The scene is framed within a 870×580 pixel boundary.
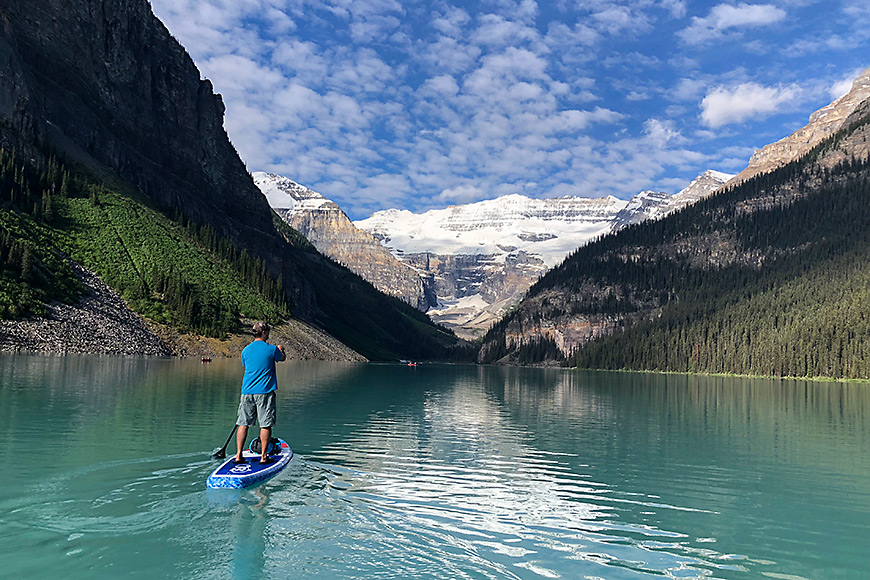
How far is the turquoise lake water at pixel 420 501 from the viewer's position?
570 inches

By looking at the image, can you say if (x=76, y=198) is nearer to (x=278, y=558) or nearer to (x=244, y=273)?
(x=244, y=273)

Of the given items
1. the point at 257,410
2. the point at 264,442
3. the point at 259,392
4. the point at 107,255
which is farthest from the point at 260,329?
Result: the point at 107,255

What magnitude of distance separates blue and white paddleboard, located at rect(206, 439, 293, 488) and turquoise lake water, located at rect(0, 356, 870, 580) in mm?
412

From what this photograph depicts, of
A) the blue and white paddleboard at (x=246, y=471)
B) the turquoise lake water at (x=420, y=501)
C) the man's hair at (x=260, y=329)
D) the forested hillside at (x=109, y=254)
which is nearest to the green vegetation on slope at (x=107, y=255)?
the forested hillside at (x=109, y=254)

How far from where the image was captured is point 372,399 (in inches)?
2498

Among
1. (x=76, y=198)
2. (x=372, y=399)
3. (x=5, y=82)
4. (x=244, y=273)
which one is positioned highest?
(x=5, y=82)

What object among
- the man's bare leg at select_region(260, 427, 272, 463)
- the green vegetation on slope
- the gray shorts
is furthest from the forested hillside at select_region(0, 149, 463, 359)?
the man's bare leg at select_region(260, 427, 272, 463)

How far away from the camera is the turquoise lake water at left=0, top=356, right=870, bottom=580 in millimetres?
14469

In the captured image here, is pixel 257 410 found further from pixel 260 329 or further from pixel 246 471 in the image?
pixel 260 329

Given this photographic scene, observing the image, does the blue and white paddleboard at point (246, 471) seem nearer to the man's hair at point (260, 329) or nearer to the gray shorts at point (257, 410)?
the gray shorts at point (257, 410)

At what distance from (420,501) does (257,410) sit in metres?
7.39

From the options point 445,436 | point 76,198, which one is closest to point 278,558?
point 445,436

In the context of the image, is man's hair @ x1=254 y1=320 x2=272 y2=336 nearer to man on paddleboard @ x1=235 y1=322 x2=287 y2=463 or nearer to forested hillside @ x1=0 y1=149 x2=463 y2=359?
man on paddleboard @ x1=235 y1=322 x2=287 y2=463

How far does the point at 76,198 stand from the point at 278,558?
561 feet
